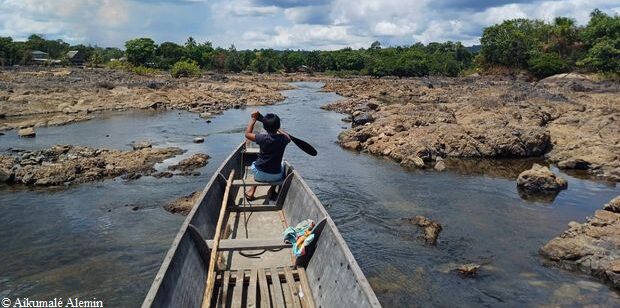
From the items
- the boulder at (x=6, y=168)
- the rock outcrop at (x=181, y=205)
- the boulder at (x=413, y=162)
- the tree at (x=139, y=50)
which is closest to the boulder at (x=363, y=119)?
the boulder at (x=413, y=162)

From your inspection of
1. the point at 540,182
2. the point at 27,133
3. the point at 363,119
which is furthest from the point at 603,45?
the point at 27,133

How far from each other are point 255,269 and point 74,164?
40.5 ft

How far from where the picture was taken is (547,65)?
53.9m

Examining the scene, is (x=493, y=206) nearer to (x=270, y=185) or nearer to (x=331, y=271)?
(x=270, y=185)

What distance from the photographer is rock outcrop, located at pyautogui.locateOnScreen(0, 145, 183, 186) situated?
49.9 ft

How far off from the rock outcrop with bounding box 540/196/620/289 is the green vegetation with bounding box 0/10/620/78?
143 ft

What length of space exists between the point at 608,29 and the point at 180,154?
51289mm

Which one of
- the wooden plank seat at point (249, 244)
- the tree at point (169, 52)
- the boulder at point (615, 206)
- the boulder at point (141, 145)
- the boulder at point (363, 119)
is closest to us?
the wooden plank seat at point (249, 244)

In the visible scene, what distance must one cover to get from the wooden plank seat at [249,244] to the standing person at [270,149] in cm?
298

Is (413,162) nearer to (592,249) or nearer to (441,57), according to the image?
(592,249)

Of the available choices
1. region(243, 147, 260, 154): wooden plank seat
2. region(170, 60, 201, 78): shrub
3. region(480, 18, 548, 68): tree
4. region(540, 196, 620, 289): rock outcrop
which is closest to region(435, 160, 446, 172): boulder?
region(540, 196, 620, 289): rock outcrop

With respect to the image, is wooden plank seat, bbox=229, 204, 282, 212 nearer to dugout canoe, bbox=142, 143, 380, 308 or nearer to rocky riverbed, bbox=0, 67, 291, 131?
dugout canoe, bbox=142, 143, 380, 308

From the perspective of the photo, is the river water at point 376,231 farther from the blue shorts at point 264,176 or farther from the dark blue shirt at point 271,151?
the dark blue shirt at point 271,151

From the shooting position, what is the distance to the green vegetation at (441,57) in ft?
173
